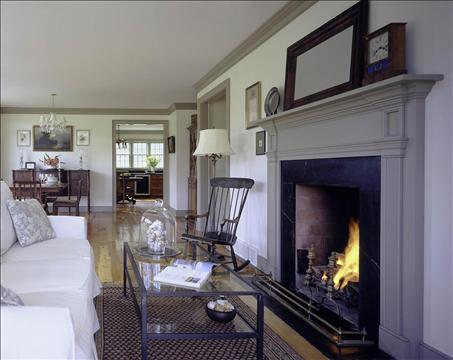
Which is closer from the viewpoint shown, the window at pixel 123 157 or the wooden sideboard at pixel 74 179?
the wooden sideboard at pixel 74 179

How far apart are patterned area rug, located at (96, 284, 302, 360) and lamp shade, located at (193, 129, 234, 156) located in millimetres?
1865

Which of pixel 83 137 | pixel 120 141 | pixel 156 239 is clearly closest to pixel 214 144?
pixel 156 239

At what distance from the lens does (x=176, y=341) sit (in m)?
2.24

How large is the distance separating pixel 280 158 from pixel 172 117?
18.6 feet

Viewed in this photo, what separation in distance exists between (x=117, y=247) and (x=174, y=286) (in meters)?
3.06

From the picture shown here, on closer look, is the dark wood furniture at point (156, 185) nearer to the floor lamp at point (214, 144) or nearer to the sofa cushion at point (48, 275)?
the floor lamp at point (214, 144)

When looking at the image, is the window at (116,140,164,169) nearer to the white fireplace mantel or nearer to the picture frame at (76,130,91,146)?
the picture frame at (76,130,91,146)

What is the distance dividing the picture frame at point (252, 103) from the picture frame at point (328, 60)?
753mm

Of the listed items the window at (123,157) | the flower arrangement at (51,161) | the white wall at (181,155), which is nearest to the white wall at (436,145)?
the white wall at (181,155)

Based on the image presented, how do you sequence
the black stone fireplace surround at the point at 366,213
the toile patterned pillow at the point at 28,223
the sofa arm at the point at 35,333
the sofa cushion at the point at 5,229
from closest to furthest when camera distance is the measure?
the sofa arm at the point at 35,333, the sofa cushion at the point at 5,229, the black stone fireplace surround at the point at 366,213, the toile patterned pillow at the point at 28,223

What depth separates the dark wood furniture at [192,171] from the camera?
7.46 meters

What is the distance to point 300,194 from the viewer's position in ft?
10.3

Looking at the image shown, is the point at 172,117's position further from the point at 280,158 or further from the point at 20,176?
the point at 280,158

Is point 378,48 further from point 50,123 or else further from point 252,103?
point 50,123
